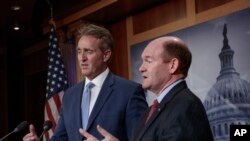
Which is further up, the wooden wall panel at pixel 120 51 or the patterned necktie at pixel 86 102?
the wooden wall panel at pixel 120 51

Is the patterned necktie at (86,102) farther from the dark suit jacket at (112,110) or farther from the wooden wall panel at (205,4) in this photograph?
the wooden wall panel at (205,4)

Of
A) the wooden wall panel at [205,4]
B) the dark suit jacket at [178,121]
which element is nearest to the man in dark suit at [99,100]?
the dark suit jacket at [178,121]

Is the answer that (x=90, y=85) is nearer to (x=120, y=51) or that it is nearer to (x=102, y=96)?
(x=102, y=96)

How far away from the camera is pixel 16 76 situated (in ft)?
27.8

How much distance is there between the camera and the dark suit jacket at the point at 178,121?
6.76ft

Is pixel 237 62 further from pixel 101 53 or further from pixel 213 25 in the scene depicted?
pixel 101 53

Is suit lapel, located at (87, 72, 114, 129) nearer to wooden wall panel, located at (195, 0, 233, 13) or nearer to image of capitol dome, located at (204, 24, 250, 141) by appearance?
image of capitol dome, located at (204, 24, 250, 141)

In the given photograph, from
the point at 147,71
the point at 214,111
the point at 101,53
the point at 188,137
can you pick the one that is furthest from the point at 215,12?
the point at 188,137

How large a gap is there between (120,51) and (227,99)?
74.8 inches

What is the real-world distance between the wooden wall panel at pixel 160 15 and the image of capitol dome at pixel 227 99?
2.37 ft

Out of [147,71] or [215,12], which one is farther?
[215,12]

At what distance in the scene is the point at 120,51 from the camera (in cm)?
620

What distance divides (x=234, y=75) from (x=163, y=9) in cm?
134

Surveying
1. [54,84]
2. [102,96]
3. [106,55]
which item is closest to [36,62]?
[54,84]
